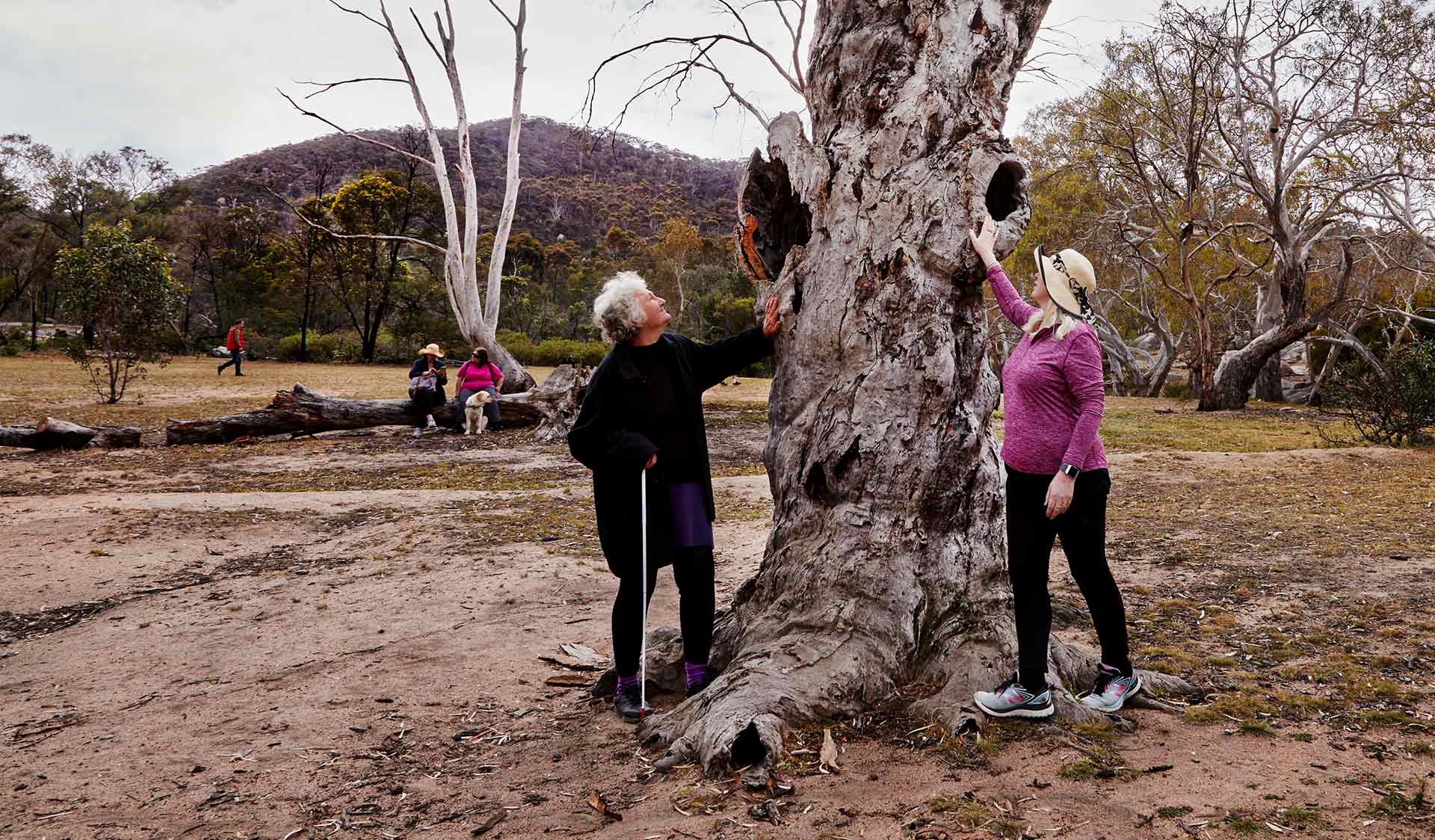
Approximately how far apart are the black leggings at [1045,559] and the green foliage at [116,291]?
58.2 ft

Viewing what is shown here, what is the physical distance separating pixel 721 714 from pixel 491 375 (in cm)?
1179

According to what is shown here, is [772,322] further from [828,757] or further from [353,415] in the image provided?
[353,415]

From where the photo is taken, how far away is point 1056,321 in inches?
115

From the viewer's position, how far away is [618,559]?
3445 mm

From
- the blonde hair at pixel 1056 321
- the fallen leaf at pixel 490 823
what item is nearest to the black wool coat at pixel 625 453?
the fallen leaf at pixel 490 823

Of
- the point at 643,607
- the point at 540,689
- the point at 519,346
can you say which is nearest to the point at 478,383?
the point at 540,689

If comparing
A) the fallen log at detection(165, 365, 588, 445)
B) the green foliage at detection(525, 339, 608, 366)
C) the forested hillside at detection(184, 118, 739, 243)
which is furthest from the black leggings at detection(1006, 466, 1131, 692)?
the forested hillside at detection(184, 118, 739, 243)

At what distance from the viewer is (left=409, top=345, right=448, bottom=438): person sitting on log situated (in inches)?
548

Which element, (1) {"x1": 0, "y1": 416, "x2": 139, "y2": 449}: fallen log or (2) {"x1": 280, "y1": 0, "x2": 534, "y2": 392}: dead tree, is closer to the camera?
(1) {"x1": 0, "y1": 416, "x2": 139, "y2": 449}: fallen log

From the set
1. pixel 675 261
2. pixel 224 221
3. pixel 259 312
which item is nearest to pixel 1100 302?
pixel 675 261

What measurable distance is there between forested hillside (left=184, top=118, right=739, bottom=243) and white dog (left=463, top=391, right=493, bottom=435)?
54378 mm

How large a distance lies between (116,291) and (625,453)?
55.6ft

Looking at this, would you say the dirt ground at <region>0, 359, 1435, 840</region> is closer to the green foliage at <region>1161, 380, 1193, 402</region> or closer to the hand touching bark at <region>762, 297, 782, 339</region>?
the hand touching bark at <region>762, 297, 782, 339</region>

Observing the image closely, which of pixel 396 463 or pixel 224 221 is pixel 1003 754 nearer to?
pixel 396 463
